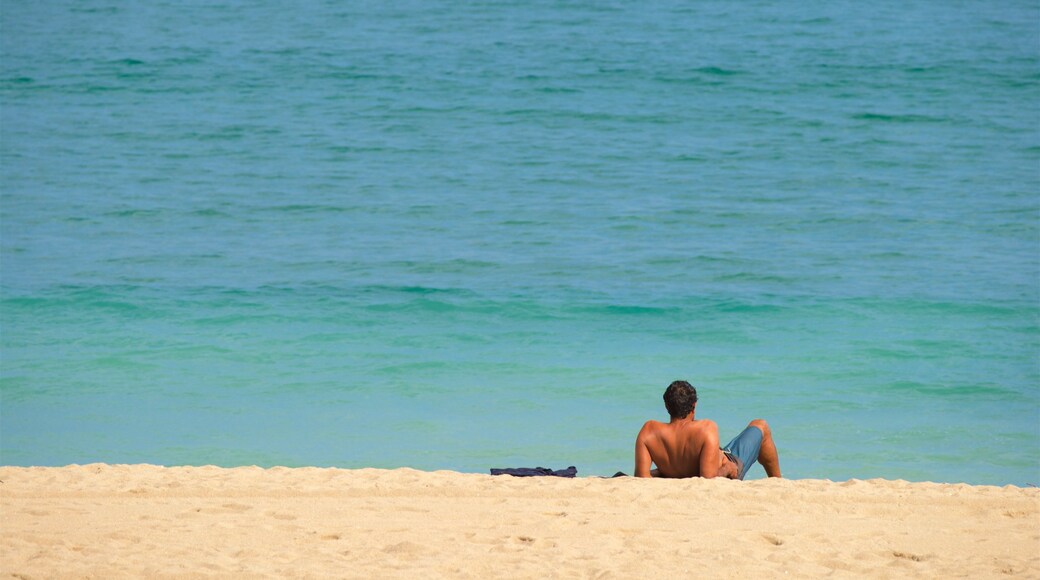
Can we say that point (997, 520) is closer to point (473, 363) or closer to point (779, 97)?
point (473, 363)

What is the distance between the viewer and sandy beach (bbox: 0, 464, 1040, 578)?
16.8ft

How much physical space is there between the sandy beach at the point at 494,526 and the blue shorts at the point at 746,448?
0.43m

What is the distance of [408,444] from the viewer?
9.16 metres

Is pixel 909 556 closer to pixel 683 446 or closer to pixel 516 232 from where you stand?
pixel 683 446

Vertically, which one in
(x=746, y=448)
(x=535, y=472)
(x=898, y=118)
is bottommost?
(x=535, y=472)

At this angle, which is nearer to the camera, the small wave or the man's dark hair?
the man's dark hair

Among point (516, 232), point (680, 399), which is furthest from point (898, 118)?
point (680, 399)

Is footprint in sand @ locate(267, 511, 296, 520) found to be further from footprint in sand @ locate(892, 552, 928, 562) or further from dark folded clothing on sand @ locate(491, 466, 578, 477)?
footprint in sand @ locate(892, 552, 928, 562)

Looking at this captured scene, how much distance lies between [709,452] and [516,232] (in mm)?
9362

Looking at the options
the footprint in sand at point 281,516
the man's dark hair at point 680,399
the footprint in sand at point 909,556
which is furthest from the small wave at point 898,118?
the footprint in sand at point 281,516

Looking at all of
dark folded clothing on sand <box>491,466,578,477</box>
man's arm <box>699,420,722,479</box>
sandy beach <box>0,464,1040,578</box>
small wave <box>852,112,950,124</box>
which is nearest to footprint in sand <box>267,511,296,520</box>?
sandy beach <box>0,464,1040,578</box>

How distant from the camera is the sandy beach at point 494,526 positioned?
5129mm

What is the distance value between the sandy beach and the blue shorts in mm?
431

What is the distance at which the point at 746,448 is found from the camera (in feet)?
23.9
